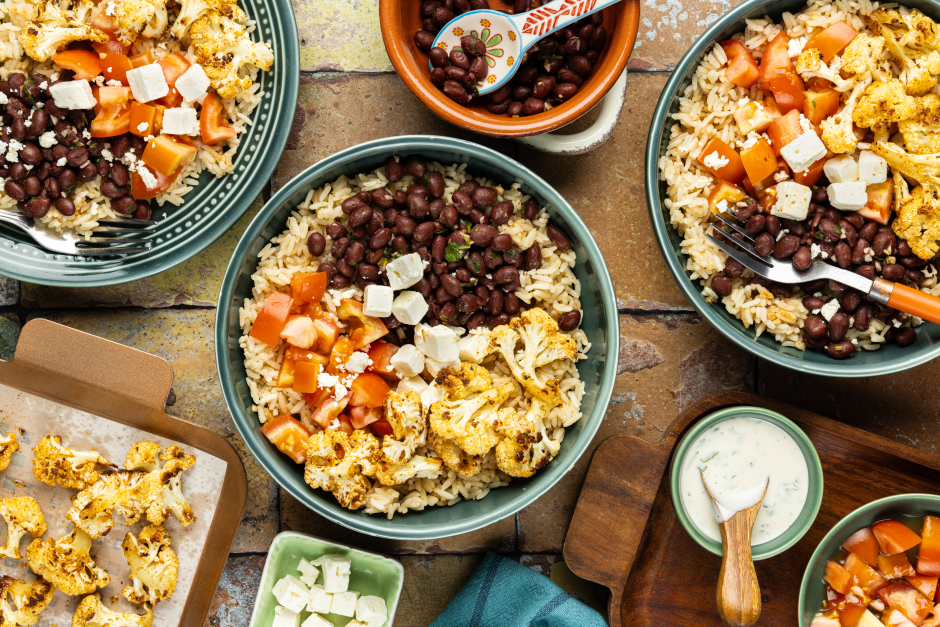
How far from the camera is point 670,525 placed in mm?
2469

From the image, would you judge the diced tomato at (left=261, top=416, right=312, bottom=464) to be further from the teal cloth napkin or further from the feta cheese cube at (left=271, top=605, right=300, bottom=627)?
the teal cloth napkin

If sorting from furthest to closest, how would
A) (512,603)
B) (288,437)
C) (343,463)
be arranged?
(512,603)
(288,437)
(343,463)

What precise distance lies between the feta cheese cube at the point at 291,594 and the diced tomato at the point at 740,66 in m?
2.39

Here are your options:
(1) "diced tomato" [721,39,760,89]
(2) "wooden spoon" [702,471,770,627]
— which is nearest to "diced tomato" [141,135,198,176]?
(1) "diced tomato" [721,39,760,89]

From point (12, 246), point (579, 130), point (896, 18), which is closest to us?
point (896, 18)

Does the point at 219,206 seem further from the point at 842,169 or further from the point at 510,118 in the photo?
the point at 842,169

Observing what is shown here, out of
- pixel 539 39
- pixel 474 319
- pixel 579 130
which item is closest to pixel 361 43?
pixel 539 39

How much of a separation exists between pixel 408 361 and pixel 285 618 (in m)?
1.13

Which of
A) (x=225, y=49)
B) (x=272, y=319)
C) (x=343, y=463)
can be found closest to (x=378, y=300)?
(x=272, y=319)

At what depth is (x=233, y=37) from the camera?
2.20 metres

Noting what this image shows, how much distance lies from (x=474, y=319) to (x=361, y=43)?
47.6 inches

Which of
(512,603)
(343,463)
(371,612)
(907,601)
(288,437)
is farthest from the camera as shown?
(512,603)

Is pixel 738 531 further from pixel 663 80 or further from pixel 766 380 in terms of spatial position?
pixel 663 80

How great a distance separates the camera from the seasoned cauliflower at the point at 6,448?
2359mm
